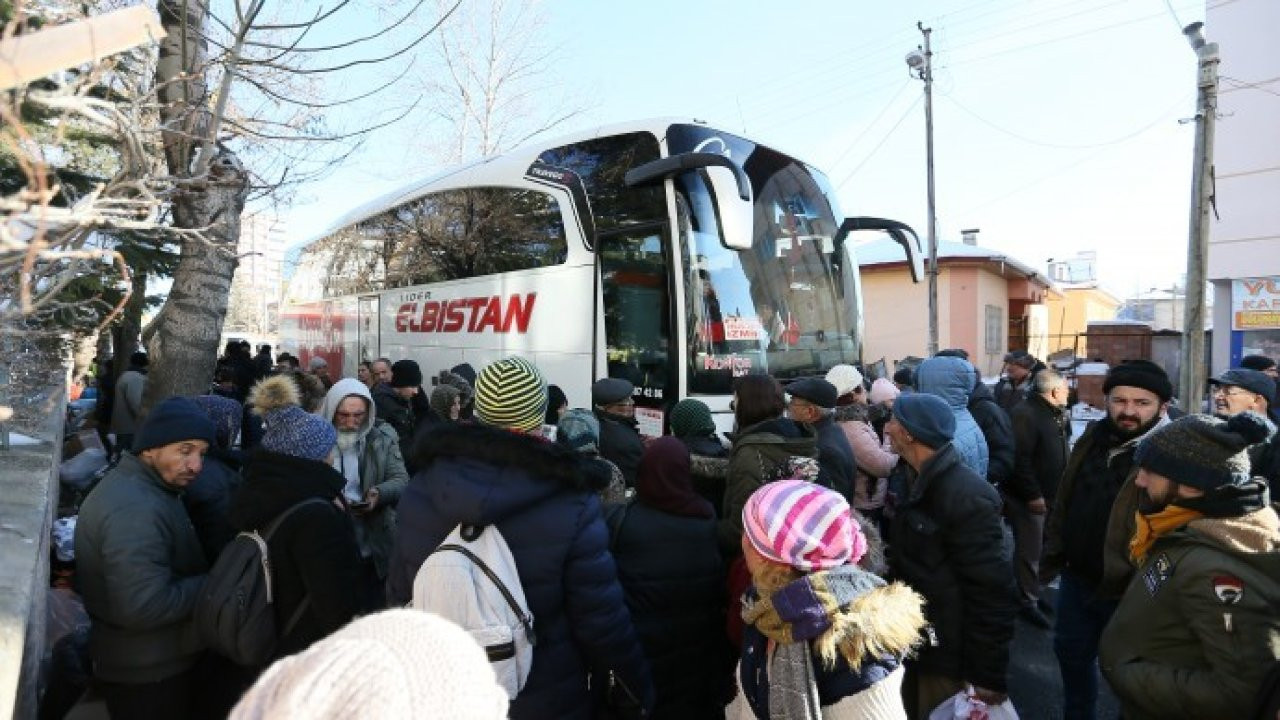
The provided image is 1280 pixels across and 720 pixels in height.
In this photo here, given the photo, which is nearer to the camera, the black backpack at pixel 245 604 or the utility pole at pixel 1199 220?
the black backpack at pixel 245 604

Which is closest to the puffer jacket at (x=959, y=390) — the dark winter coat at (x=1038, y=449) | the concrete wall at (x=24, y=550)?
the dark winter coat at (x=1038, y=449)

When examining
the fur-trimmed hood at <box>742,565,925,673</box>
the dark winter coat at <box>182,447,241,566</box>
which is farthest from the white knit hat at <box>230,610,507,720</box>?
the dark winter coat at <box>182,447,241,566</box>

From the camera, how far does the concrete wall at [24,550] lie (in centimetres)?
190

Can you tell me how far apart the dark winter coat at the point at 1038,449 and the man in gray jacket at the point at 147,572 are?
5242mm

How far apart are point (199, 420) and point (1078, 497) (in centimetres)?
403

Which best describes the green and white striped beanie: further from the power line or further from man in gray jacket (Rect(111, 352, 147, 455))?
the power line

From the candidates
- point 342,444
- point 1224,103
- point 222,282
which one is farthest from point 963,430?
point 1224,103

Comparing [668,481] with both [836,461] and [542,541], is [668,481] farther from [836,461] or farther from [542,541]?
[836,461]

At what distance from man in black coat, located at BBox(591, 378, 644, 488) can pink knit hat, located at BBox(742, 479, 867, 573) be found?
2.39m

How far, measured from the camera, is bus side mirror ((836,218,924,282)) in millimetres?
7078

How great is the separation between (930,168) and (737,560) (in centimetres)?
1862

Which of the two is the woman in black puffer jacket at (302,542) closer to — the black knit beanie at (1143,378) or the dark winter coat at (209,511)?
the dark winter coat at (209,511)

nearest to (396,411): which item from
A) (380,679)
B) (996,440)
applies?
(996,440)

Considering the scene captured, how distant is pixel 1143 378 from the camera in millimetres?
3670
